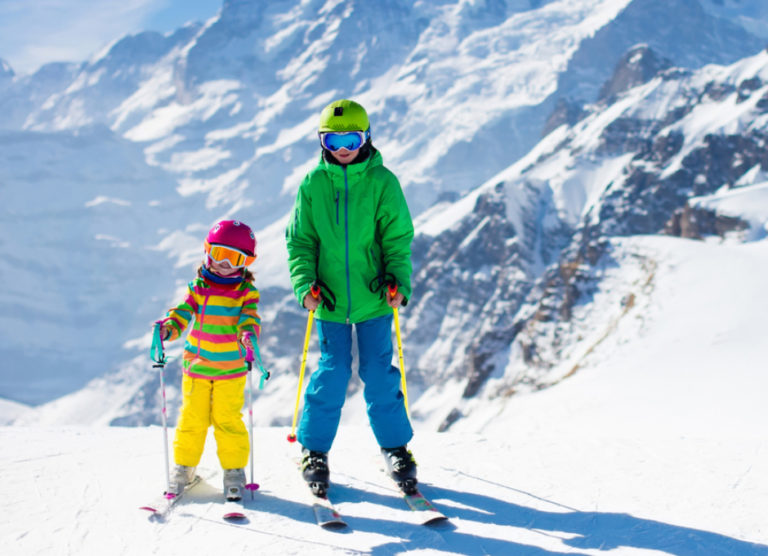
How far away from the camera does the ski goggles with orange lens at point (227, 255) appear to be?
495 cm

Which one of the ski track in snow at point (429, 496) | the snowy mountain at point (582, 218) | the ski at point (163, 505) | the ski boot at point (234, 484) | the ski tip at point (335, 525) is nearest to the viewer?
the ski track in snow at point (429, 496)

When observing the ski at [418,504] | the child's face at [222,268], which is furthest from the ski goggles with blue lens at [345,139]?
the ski at [418,504]

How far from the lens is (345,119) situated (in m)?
4.88

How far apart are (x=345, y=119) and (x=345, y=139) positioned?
0.15 meters

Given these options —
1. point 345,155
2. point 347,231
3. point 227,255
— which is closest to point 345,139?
point 345,155

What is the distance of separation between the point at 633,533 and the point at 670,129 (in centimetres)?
15754

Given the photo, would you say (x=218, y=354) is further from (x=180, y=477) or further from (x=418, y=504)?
(x=418, y=504)

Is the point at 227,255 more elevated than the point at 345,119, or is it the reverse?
the point at 345,119

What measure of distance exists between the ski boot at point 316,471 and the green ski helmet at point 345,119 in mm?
2475

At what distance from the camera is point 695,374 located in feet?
61.9

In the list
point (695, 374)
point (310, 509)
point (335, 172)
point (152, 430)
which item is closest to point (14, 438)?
point (152, 430)

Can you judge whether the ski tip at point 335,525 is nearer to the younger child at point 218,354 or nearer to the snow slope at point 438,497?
the snow slope at point 438,497

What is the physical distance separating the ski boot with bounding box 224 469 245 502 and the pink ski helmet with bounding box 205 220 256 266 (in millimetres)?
1598

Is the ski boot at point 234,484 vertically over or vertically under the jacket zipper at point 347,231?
under
